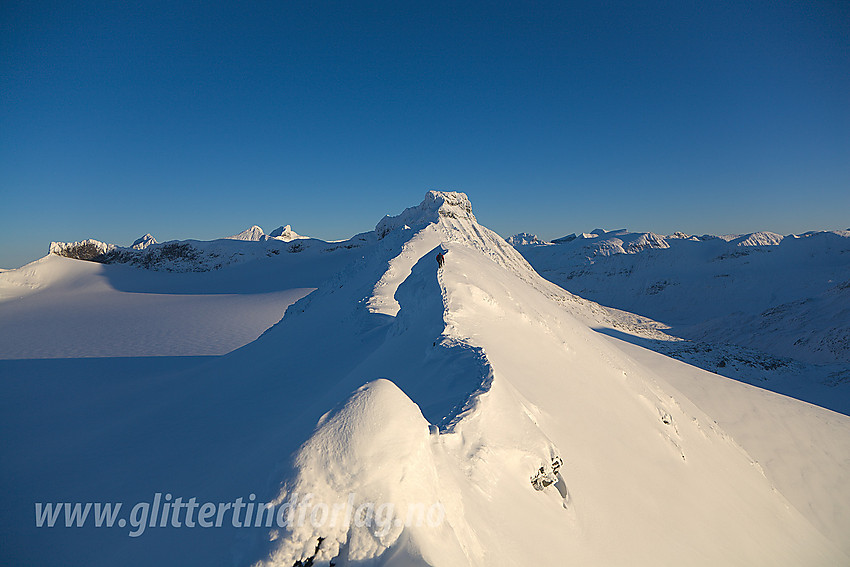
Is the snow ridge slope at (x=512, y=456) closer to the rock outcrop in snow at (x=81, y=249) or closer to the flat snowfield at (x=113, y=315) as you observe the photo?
the flat snowfield at (x=113, y=315)

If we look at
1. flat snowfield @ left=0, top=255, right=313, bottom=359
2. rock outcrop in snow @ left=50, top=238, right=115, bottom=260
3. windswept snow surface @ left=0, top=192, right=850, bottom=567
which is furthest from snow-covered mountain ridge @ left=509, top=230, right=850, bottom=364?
rock outcrop in snow @ left=50, top=238, right=115, bottom=260

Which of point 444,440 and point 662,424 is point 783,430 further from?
point 444,440

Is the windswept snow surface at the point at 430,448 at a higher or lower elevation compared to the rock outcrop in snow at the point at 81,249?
lower

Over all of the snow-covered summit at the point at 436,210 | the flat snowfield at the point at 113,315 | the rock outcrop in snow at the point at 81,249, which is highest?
the snow-covered summit at the point at 436,210

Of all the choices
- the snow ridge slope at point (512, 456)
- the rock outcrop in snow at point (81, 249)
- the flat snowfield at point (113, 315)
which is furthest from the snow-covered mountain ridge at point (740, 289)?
the rock outcrop in snow at point (81, 249)

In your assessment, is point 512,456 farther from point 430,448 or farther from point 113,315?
point 113,315

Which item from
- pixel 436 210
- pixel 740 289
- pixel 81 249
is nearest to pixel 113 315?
pixel 81 249
